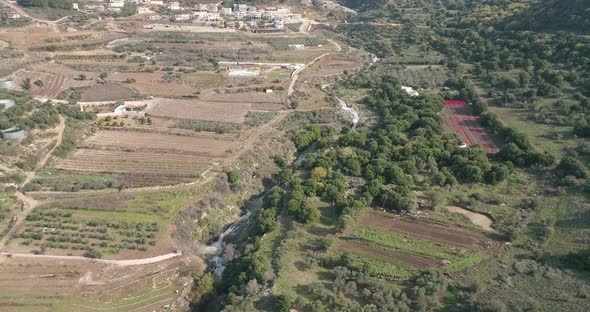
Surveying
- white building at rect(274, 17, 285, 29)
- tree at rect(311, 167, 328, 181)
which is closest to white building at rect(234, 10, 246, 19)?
white building at rect(274, 17, 285, 29)

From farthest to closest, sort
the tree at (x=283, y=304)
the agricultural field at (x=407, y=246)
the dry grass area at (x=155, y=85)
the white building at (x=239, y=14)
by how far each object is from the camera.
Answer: the white building at (x=239, y=14)
the dry grass area at (x=155, y=85)
the agricultural field at (x=407, y=246)
the tree at (x=283, y=304)

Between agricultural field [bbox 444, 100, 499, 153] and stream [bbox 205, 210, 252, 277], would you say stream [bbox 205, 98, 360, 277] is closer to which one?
stream [bbox 205, 210, 252, 277]

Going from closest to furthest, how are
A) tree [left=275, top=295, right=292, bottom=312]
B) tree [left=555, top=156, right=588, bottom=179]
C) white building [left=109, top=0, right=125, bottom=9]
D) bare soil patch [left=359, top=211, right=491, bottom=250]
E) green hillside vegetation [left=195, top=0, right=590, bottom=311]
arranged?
1. tree [left=275, top=295, right=292, bottom=312]
2. green hillside vegetation [left=195, top=0, right=590, bottom=311]
3. bare soil patch [left=359, top=211, right=491, bottom=250]
4. tree [left=555, top=156, right=588, bottom=179]
5. white building [left=109, top=0, right=125, bottom=9]

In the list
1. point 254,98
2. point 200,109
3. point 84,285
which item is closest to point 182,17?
point 254,98

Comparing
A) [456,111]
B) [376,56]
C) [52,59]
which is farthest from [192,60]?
[456,111]

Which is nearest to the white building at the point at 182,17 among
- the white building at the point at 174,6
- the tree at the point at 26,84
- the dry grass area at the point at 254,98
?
the white building at the point at 174,6

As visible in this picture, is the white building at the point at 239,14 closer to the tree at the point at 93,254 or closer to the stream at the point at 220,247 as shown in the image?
the stream at the point at 220,247

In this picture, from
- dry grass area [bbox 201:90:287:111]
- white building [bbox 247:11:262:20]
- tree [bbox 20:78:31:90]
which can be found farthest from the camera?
white building [bbox 247:11:262:20]
